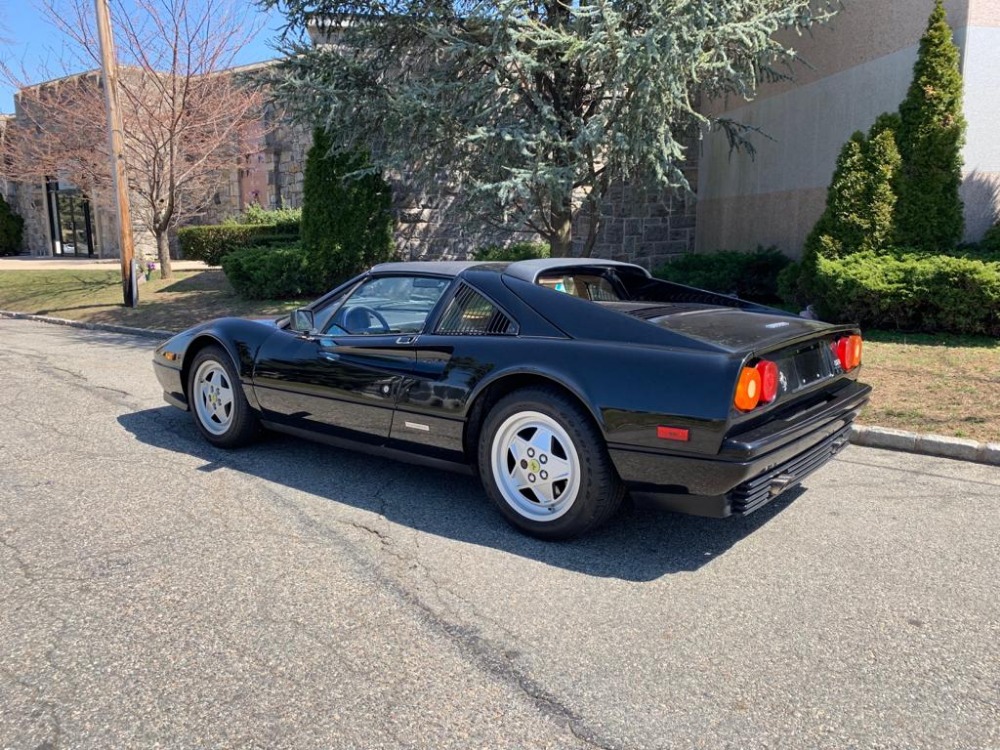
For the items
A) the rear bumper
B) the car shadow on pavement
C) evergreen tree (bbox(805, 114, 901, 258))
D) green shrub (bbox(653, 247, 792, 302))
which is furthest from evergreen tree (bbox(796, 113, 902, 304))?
the rear bumper

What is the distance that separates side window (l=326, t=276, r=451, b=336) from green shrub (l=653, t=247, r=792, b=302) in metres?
7.96

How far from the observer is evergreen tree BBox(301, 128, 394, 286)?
45.2 ft

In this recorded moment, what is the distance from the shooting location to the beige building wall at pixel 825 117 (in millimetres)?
9039

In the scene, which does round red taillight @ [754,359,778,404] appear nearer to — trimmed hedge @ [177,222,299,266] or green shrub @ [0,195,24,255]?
trimmed hedge @ [177,222,299,266]

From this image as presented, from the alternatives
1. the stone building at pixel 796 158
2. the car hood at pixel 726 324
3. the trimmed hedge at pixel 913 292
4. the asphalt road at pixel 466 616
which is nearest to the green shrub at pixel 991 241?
the stone building at pixel 796 158

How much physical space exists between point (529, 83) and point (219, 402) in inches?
264

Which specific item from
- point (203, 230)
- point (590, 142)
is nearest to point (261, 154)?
point (203, 230)

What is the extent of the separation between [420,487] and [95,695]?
2305mm

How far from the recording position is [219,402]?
5.30m

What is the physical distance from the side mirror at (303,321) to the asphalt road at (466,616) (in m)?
0.92

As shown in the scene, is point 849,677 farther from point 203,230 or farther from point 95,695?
point 203,230

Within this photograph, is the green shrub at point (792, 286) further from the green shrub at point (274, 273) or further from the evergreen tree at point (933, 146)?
the green shrub at point (274, 273)

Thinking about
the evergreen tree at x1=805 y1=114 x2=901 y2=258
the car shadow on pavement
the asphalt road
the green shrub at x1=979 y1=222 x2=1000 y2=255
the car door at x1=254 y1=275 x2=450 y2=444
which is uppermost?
the evergreen tree at x1=805 y1=114 x2=901 y2=258

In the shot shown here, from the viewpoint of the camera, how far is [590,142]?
8.91 m
